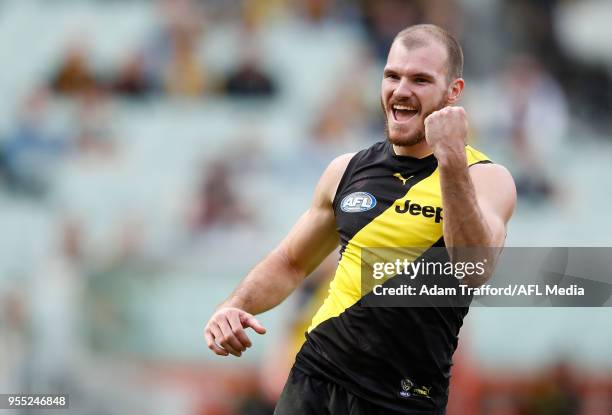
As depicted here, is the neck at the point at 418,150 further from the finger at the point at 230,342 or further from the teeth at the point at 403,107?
the finger at the point at 230,342

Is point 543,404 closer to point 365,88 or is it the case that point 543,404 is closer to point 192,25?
point 365,88

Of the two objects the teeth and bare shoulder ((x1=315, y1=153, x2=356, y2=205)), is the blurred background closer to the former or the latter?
bare shoulder ((x1=315, y1=153, x2=356, y2=205))

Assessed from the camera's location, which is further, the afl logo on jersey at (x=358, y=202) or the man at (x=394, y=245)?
the afl logo on jersey at (x=358, y=202)

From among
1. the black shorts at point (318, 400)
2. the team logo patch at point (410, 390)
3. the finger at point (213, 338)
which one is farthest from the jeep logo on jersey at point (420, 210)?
the finger at point (213, 338)

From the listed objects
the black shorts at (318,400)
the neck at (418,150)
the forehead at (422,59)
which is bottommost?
the black shorts at (318,400)

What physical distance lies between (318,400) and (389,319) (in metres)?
0.54

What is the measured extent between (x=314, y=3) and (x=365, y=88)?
1423 millimetres

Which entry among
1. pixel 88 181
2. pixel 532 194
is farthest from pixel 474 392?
pixel 88 181

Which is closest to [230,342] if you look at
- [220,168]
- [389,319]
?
[389,319]

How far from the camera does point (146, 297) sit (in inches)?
469

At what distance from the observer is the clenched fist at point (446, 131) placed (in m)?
4.41

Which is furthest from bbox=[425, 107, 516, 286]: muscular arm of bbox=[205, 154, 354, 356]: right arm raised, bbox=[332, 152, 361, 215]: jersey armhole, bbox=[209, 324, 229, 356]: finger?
bbox=[209, 324, 229, 356]: finger

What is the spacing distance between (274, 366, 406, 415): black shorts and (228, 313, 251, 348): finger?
427 mm

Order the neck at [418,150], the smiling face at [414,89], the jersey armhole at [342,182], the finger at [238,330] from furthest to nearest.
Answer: the jersey armhole at [342,182] < the neck at [418,150] < the smiling face at [414,89] < the finger at [238,330]
